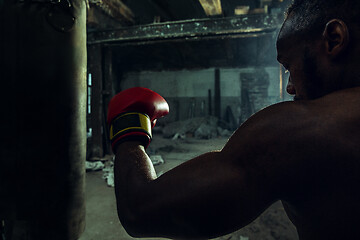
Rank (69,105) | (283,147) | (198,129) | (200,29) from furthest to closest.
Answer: (198,129) → (200,29) → (69,105) → (283,147)

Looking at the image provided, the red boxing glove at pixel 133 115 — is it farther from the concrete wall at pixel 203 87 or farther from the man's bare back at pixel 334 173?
the concrete wall at pixel 203 87

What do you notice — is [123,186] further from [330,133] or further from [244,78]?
[244,78]

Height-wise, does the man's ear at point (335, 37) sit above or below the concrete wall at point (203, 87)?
above

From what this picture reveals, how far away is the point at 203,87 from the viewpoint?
10.0 m

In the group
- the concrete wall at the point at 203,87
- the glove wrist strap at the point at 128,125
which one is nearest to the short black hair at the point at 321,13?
the glove wrist strap at the point at 128,125

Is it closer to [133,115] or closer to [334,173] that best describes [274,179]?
[334,173]

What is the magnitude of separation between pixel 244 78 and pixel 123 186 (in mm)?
9696

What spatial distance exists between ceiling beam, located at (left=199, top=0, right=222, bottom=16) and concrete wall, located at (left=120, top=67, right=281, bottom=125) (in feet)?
→ 21.0

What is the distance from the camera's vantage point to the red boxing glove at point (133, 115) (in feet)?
2.91

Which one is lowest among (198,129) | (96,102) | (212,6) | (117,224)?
(198,129)

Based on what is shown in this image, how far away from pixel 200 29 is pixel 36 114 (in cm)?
313

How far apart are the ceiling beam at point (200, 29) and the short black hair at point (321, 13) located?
317cm

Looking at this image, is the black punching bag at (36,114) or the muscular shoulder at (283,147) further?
the black punching bag at (36,114)

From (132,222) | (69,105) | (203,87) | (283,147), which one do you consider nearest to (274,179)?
(283,147)
